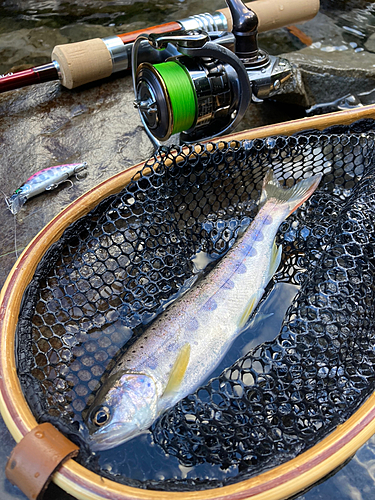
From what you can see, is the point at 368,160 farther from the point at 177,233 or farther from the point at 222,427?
the point at 222,427

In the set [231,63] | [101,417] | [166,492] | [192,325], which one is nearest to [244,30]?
[231,63]

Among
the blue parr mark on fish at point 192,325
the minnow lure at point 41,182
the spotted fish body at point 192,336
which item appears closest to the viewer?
the spotted fish body at point 192,336

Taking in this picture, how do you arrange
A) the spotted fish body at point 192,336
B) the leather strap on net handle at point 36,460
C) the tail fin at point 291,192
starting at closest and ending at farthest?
the leather strap on net handle at point 36,460
the spotted fish body at point 192,336
the tail fin at point 291,192

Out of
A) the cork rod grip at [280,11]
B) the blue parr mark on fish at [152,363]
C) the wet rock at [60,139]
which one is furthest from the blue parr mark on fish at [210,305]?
the cork rod grip at [280,11]

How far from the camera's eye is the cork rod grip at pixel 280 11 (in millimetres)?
3557

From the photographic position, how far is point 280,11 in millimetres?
3613

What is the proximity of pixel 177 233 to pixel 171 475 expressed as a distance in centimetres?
111

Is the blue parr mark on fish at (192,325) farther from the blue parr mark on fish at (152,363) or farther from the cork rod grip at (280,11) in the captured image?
the cork rod grip at (280,11)

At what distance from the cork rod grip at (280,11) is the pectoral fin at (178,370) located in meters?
3.02

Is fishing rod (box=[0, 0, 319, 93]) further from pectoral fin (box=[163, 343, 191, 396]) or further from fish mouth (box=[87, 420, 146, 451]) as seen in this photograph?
fish mouth (box=[87, 420, 146, 451])

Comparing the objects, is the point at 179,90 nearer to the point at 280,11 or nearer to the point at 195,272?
the point at 195,272

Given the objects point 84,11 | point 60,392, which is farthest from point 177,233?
point 84,11

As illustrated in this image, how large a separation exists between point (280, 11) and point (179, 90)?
2081 mm

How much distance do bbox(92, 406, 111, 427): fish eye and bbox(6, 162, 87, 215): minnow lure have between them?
1531 mm
